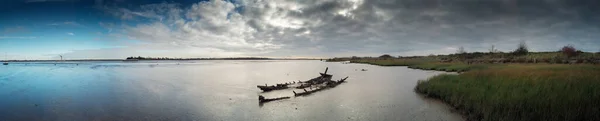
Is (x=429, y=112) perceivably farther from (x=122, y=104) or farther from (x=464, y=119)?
(x=122, y=104)

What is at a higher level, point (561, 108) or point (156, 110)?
point (561, 108)

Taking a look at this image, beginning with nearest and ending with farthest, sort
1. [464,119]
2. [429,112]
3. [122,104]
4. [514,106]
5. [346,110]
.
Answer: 1. [514,106]
2. [464,119]
3. [429,112]
4. [346,110]
5. [122,104]

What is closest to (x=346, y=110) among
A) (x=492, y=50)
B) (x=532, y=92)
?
(x=532, y=92)

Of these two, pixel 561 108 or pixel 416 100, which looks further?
pixel 416 100

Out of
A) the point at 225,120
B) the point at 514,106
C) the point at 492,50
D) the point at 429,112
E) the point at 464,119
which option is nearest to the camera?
the point at 514,106

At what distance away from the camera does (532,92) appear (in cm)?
977

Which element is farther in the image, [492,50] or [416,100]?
[492,50]

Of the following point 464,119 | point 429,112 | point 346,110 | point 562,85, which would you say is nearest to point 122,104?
point 346,110

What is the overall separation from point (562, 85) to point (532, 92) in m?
2.21

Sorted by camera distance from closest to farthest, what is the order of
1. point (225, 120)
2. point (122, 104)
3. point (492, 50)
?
point (225, 120) < point (122, 104) < point (492, 50)

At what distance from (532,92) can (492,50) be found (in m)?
89.2

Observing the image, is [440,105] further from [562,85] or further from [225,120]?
[225,120]

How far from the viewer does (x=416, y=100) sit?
13992mm

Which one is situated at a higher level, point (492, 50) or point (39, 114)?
point (492, 50)
